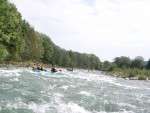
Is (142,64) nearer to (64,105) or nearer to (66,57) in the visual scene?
(66,57)

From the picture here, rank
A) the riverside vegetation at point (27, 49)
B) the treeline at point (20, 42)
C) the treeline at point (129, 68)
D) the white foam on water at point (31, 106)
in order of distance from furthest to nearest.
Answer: the treeline at point (129, 68)
the riverside vegetation at point (27, 49)
the treeline at point (20, 42)
the white foam on water at point (31, 106)

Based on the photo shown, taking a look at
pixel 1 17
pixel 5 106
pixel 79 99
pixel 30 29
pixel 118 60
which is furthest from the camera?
pixel 118 60

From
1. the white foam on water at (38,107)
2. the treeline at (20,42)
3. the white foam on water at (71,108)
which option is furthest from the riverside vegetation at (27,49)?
the white foam on water at (38,107)

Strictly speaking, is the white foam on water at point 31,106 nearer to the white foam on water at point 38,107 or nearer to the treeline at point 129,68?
the white foam on water at point 38,107

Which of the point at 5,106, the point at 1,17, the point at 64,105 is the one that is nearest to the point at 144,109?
the point at 64,105

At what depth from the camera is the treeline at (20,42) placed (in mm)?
34062

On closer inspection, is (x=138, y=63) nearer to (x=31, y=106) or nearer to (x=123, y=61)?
(x=123, y=61)

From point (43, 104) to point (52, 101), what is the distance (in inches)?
36.4

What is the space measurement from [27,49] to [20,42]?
22.2 meters

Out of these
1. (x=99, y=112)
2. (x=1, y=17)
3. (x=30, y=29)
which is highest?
(x=30, y=29)

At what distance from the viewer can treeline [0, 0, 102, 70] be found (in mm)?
34062

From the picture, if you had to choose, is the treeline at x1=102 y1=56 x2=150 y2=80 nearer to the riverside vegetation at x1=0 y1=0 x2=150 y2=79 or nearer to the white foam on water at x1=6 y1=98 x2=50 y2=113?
the riverside vegetation at x1=0 y1=0 x2=150 y2=79

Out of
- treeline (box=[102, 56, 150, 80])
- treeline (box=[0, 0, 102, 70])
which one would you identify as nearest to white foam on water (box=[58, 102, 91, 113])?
treeline (box=[0, 0, 102, 70])

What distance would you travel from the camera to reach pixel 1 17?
31094 mm
